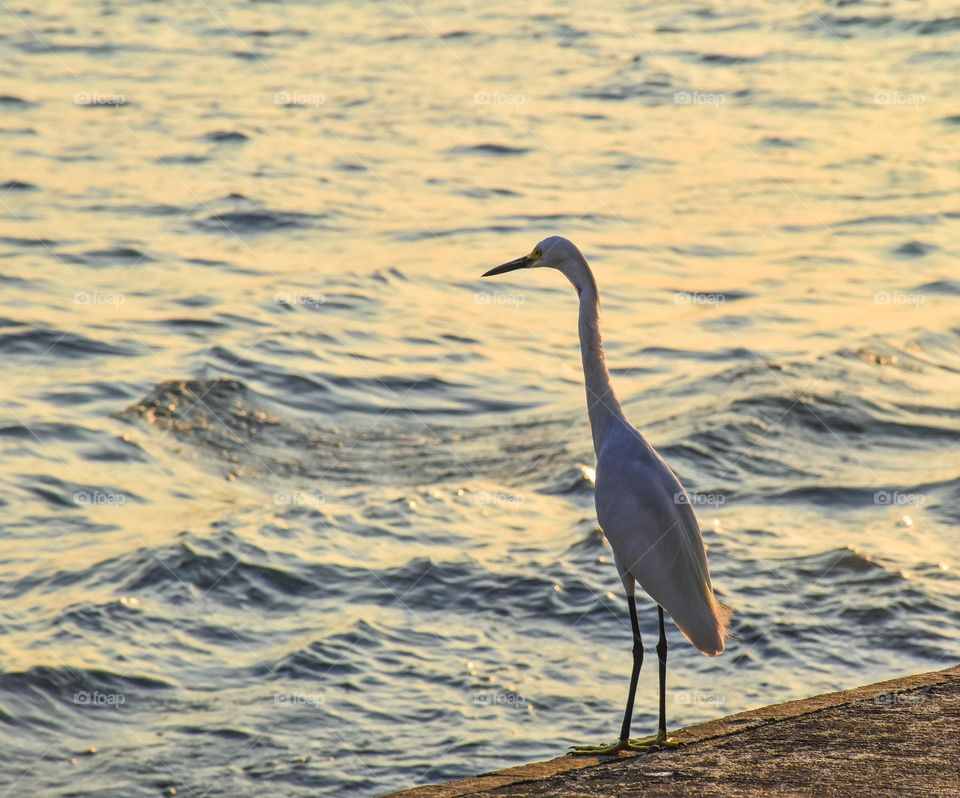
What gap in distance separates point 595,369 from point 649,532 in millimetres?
736

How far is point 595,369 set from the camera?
18.2 ft

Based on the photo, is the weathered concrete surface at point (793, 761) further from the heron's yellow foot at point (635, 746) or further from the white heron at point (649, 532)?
the white heron at point (649, 532)

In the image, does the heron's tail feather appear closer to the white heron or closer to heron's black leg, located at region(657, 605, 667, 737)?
the white heron

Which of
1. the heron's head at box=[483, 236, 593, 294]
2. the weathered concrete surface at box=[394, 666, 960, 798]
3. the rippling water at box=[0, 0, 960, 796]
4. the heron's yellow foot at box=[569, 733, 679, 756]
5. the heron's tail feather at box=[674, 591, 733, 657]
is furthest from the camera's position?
the rippling water at box=[0, 0, 960, 796]

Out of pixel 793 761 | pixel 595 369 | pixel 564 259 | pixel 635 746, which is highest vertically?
pixel 564 259

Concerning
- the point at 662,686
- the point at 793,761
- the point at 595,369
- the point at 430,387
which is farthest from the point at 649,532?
the point at 430,387

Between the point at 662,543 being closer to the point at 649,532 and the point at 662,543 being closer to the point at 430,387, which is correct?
the point at 649,532

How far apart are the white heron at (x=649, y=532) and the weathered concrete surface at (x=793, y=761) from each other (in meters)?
0.34

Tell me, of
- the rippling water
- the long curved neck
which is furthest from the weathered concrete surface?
the rippling water

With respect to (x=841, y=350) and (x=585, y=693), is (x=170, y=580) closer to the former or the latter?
(x=585, y=693)

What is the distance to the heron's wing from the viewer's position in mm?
5145

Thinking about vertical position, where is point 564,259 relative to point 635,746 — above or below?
above

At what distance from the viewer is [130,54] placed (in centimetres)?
1964

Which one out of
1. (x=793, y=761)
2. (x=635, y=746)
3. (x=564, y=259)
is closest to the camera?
(x=793, y=761)
